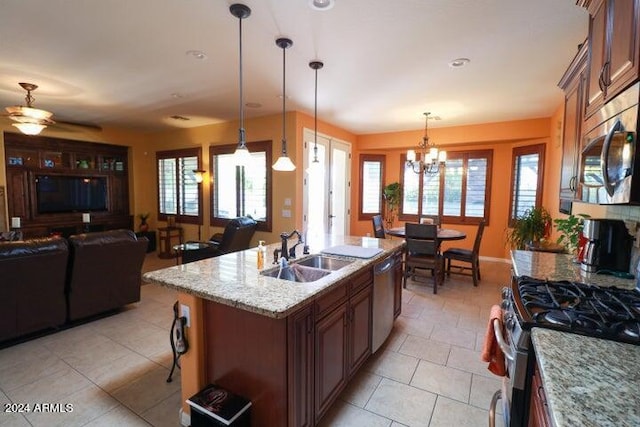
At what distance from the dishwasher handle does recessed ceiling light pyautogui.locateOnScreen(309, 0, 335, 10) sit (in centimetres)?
195

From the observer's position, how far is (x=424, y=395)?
7.18 feet

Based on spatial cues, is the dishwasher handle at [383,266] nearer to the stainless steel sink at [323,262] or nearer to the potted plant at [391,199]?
the stainless steel sink at [323,262]

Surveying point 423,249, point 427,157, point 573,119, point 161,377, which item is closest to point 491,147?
point 427,157

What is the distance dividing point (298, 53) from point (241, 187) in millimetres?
3110

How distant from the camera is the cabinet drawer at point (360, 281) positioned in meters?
2.15

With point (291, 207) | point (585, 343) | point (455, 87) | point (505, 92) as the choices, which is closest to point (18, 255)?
point (291, 207)

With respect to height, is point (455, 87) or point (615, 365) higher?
point (455, 87)

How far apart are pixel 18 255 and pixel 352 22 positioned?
3393 millimetres

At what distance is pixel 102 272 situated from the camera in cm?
323

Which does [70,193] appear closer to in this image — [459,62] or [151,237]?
[151,237]

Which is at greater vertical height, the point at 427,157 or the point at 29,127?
the point at 29,127

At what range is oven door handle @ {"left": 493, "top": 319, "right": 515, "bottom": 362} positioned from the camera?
4.38 ft

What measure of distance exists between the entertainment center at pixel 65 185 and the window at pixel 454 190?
631cm

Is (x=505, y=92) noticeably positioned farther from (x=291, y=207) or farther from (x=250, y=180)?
(x=250, y=180)
